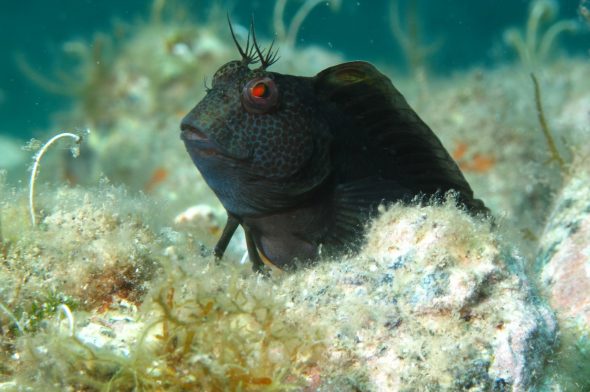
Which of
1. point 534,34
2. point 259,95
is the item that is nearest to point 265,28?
point 534,34

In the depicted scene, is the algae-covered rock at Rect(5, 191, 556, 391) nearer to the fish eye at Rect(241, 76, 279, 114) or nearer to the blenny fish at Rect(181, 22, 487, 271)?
the blenny fish at Rect(181, 22, 487, 271)

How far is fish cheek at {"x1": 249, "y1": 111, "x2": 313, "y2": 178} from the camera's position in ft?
10.7

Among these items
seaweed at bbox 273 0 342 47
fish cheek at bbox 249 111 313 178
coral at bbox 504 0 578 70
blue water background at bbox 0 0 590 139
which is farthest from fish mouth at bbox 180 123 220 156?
blue water background at bbox 0 0 590 139

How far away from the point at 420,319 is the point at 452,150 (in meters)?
6.59

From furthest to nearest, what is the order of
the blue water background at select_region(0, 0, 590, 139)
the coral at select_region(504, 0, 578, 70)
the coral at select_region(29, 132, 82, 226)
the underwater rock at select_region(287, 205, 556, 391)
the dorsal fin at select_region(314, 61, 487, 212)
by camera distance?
the blue water background at select_region(0, 0, 590, 139) < the coral at select_region(504, 0, 578, 70) < the dorsal fin at select_region(314, 61, 487, 212) < the coral at select_region(29, 132, 82, 226) < the underwater rock at select_region(287, 205, 556, 391)

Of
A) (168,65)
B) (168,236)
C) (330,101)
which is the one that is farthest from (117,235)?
(168,65)

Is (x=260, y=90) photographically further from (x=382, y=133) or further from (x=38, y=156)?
(x=38, y=156)

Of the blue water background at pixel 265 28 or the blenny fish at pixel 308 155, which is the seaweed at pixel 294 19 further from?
the blue water background at pixel 265 28

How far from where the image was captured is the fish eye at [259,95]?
3.25 m

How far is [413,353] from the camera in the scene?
2320 millimetres

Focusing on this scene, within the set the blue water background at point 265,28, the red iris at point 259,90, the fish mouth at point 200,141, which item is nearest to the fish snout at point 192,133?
the fish mouth at point 200,141

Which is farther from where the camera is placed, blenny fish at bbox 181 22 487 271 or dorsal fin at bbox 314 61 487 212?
dorsal fin at bbox 314 61 487 212

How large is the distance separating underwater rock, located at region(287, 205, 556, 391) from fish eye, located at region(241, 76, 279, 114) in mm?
1219

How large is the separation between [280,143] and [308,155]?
0.22 meters
